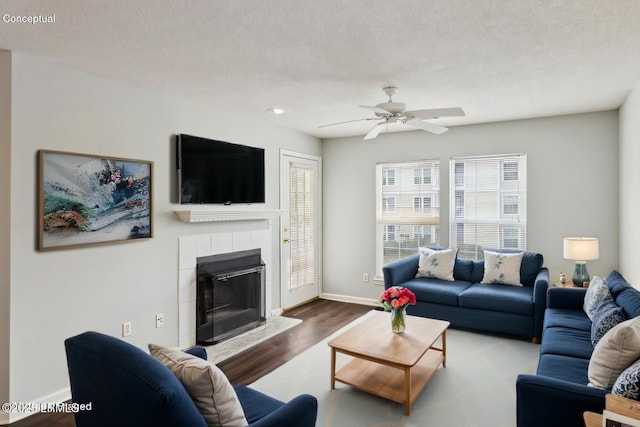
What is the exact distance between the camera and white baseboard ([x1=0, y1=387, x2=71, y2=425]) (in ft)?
8.52

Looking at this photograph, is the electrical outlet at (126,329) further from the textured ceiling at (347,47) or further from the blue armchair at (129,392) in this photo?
the textured ceiling at (347,47)

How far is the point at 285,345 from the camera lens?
402cm

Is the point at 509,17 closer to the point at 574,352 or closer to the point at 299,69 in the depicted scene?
the point at 299,69

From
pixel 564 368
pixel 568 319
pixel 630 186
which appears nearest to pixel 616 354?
pixel 564 368

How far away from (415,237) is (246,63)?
3.64 metres

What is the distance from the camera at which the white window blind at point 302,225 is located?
5.50 metres

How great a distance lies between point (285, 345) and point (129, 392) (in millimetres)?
2747

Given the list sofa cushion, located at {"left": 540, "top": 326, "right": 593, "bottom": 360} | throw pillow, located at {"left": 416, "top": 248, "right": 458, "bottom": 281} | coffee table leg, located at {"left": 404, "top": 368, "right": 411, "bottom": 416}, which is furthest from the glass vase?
throw pillow, located at {"left": 416, "top": 248, "right": 458, "bottom": 281}

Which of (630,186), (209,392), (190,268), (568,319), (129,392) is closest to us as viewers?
(129,392)

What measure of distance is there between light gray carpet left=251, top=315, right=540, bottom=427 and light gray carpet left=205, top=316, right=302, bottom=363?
0.61 meters

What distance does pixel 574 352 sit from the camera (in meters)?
2.57

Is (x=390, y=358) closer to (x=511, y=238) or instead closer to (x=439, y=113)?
(x=439, y=113)

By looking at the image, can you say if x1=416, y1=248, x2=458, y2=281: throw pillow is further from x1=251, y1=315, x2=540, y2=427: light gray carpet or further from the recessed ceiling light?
the recessed ceiling light

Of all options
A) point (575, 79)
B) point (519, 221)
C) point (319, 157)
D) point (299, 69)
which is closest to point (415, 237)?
point (519, 221)
